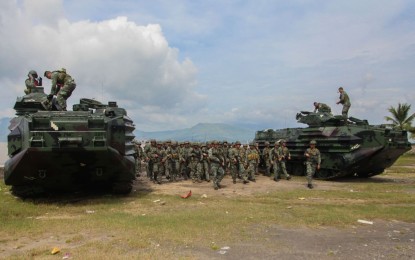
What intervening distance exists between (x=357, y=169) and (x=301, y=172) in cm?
298

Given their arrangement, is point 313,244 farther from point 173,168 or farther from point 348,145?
point 173,168

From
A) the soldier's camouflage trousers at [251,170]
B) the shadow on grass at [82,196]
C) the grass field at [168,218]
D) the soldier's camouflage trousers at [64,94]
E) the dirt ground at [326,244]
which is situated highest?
the soldier's camouflage trousers at [64,94]

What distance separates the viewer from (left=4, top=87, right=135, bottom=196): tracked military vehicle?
31.3 feet

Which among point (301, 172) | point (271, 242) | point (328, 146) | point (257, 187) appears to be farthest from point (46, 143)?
point (301, 172)

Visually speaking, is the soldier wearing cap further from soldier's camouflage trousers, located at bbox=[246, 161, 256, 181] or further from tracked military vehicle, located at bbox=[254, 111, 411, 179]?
tracked military vehicle, located at bbox=[254, 111, 411, 179]

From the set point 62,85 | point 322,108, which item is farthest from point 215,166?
point 322,108

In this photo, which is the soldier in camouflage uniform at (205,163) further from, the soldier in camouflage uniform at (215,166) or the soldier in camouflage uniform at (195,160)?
the soldier in camouflage uniform at (215,166)

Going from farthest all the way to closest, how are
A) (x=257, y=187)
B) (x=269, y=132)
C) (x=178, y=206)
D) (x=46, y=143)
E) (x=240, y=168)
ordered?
(x=269, y=132) < (x=240, y=168) < (x=257, y=187) < (x=178, y=206) < (x=46, y=143)

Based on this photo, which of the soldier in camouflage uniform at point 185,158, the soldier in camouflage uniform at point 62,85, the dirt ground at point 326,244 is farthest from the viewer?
the soldier in camouflage uniform at point 185,158

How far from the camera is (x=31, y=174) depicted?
10.0 metres

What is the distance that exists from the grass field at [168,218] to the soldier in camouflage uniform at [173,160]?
3801 millimetres

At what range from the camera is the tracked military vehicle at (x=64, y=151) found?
376 inches

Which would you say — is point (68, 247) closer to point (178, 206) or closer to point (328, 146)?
point (178, 206)

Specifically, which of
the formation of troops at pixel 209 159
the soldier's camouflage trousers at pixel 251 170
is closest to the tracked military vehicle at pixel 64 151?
the formation of troops at pixel 209 159
